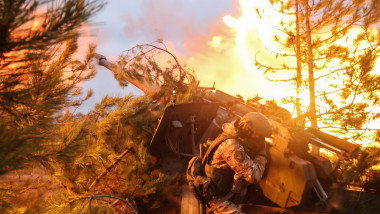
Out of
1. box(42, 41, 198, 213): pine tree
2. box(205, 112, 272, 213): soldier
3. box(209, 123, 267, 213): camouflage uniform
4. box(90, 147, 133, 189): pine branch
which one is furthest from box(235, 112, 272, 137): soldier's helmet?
box(90, 147, 133, 189): pine branch

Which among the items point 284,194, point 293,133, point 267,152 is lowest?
point 284,194

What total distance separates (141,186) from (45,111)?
231 centimetres

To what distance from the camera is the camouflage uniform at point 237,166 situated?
291 centimetres

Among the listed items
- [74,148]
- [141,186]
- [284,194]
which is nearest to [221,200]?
[284,194]

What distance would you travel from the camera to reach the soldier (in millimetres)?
2945

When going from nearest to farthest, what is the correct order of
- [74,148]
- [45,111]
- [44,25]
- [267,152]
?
[44,25]
[45,111]
[74,148]
[267,152]

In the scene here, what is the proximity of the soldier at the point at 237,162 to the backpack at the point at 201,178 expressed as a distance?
5 centimetres

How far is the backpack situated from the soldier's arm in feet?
0.75

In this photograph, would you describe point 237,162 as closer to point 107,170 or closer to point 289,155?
point 289,155

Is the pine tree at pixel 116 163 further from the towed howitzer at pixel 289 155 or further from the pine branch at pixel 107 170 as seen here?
the towed howitzer at pixel 289 155

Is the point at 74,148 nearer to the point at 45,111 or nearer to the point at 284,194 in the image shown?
the point at 45,111

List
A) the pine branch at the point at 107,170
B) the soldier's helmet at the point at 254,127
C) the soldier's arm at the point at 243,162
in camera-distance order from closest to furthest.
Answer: the soldier's arm at the point at 243,162 → the soldier's helmet at the point at 254,127 → the pine branch at the point at 107,170

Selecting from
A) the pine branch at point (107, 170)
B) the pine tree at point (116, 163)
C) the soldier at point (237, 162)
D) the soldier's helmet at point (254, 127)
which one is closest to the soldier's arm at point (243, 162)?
the soldier at point (237, 162)

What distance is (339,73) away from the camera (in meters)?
6.53
